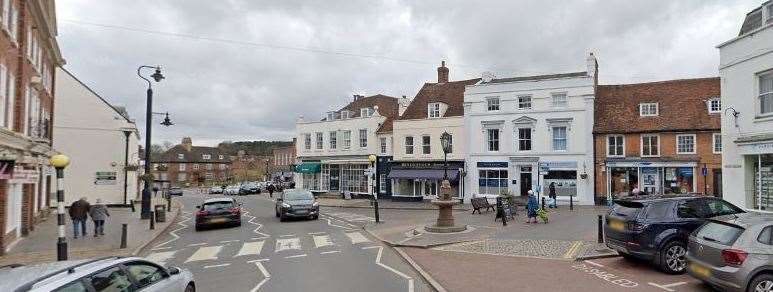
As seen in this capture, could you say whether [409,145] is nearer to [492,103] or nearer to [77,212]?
[492,103]

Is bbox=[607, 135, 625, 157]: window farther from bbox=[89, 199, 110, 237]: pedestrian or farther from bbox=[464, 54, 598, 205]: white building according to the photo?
bbox=[89, 199, 110, 237]: pedestrian

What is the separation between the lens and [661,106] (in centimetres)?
3152

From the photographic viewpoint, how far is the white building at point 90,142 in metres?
34.1

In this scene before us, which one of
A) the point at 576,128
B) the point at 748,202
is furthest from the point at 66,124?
the point at 748,202

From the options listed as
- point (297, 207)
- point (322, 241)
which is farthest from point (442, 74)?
point (322, 241)

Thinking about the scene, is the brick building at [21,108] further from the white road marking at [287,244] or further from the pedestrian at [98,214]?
the white road marking at [287,244]

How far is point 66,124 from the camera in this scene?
112 ft

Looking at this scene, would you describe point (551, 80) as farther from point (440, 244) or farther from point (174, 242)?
point (174, 242)

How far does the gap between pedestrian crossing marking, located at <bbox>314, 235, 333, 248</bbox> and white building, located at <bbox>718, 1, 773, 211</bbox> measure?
12335mm

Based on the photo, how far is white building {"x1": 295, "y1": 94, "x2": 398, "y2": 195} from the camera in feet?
138

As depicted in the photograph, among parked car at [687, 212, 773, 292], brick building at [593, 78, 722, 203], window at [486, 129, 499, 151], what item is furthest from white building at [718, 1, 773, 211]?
window at [486, 129, 499, 151]

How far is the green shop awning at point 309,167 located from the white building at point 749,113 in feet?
113

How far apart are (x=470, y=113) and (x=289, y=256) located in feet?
79.4

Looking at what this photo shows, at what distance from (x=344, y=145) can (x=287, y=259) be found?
30807 millimetres
